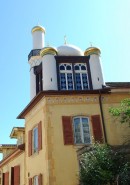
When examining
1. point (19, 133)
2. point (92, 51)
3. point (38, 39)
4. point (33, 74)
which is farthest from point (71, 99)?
point (19, 133)

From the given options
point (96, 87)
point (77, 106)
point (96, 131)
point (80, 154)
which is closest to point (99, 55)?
point (96, 87)

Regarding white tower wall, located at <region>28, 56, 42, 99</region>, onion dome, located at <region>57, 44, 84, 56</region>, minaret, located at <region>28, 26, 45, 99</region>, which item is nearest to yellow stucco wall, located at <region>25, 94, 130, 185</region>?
white tower wall, located at <region>28, 56, 42, 99</region>

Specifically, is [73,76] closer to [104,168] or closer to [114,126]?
[114,126]

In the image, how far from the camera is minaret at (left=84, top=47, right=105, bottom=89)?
2011cm

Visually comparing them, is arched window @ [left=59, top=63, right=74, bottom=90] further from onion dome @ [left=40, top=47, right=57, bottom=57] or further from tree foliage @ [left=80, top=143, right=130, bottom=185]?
tree foliage @ [left=80, top=143, right=130, bottom=185]

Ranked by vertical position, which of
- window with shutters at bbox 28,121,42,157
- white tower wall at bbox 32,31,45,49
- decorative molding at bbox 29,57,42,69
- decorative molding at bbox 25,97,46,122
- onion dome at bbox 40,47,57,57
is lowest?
window with shutters at bbox 28,121,42,157

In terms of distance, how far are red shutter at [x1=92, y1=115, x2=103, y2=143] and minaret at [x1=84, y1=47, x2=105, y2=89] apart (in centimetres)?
258

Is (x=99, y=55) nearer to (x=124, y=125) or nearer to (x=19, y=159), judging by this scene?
(x=124, y=125)

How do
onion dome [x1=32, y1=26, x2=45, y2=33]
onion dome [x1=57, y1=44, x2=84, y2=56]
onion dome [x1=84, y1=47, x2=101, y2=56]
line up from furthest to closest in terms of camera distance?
onion dome [x1=32, y1=26, x2=45, y2=33]
onion dome [x1=57, y1=44, x2=84, y2=56]
onion dome [x1=84, y1=47, x2=101, y2=56]

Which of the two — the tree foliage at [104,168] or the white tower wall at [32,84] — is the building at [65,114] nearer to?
the white tower wall at [32,84]

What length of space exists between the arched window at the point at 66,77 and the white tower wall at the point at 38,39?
4585mm

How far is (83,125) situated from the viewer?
18.3m

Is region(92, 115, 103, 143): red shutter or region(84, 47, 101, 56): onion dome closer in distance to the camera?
region(92, 115, 103, 143): red shutter

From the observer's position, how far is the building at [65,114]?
56.1 ft
